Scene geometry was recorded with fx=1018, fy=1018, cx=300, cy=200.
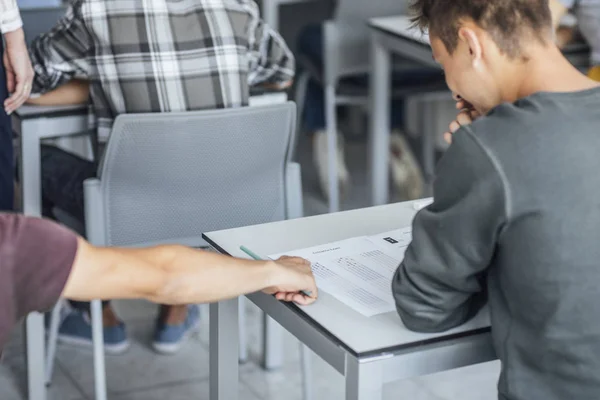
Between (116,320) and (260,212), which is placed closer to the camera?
(260,212)

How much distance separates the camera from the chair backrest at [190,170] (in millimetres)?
2146

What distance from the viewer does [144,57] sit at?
2287mm

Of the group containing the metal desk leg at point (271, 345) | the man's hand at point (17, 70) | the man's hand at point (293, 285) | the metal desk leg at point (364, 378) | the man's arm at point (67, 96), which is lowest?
the metal desk leg at point (271, 345)

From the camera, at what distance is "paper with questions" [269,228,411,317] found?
57.1 inches

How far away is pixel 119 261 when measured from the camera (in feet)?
4.05

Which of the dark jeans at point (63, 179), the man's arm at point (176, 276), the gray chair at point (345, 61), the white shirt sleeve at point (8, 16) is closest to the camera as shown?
the man's arm at point (176, 276)

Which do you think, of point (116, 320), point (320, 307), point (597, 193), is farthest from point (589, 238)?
point (116, 320)

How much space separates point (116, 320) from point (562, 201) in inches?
72.7

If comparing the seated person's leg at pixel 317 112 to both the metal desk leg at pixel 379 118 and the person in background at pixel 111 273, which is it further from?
the person in background at pixel 111 273

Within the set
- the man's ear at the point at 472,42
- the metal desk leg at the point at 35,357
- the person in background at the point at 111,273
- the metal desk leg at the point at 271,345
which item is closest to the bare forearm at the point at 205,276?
the person in background at the point at 111,273

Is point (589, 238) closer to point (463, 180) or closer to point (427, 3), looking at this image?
point (463, 180)

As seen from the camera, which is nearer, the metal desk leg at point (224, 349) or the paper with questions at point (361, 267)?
the paper with questions at point (361, 267)

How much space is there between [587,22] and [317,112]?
165 cm

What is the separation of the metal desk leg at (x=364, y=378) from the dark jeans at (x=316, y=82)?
9.09 feet
